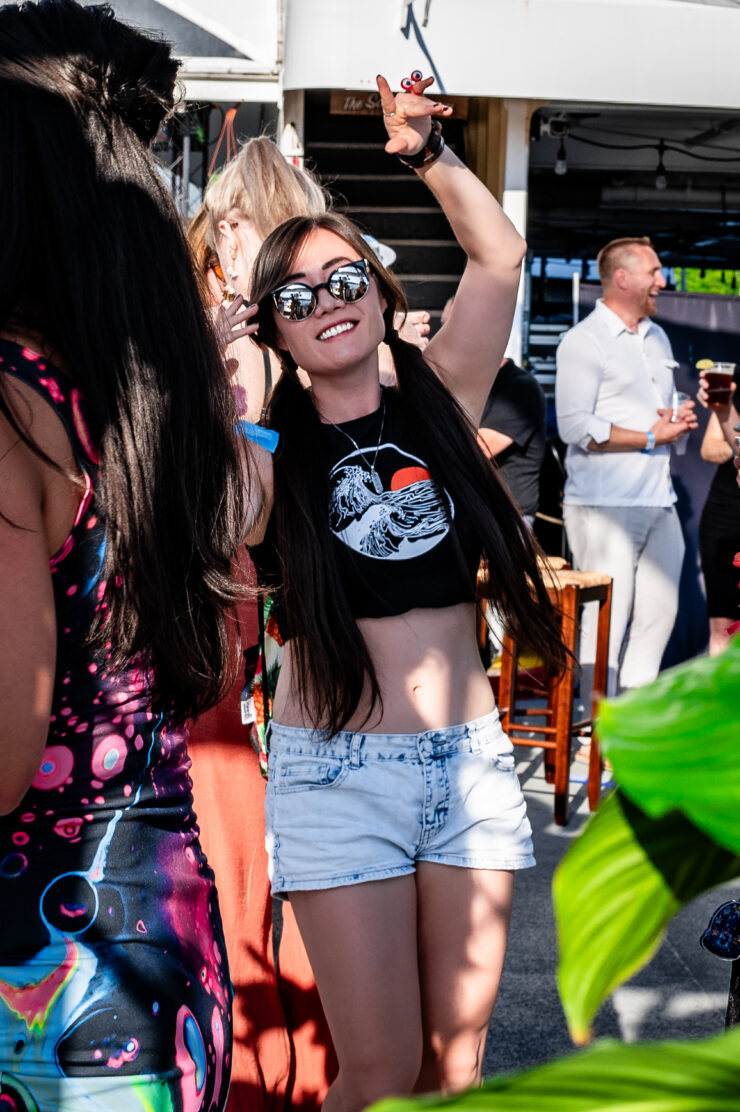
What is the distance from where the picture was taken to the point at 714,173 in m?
9.91

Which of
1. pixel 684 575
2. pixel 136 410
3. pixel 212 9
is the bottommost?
pixel 684 575

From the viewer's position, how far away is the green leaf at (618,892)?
432 millimetres

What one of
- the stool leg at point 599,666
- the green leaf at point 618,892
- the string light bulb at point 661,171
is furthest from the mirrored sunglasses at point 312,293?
the string light bulb at point 661,171

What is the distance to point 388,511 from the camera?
2.06 meters

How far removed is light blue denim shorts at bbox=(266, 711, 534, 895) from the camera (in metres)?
1.91

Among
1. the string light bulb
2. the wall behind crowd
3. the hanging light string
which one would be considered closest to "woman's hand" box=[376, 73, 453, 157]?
the wall behind crowd

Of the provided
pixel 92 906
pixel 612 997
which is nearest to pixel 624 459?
pixel 612 997

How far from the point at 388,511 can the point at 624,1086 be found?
171cm

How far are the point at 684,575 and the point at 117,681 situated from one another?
6.13m

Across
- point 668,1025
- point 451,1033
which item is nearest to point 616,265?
point 668,1025

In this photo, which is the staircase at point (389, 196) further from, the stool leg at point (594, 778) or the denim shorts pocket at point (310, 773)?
the denim shorts pocket at point (310, 773)

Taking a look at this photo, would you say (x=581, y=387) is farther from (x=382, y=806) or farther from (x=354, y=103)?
(x=382, y=806)

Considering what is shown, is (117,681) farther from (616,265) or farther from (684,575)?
(684,575)

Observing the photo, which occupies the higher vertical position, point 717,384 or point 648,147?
→ point 648,147
